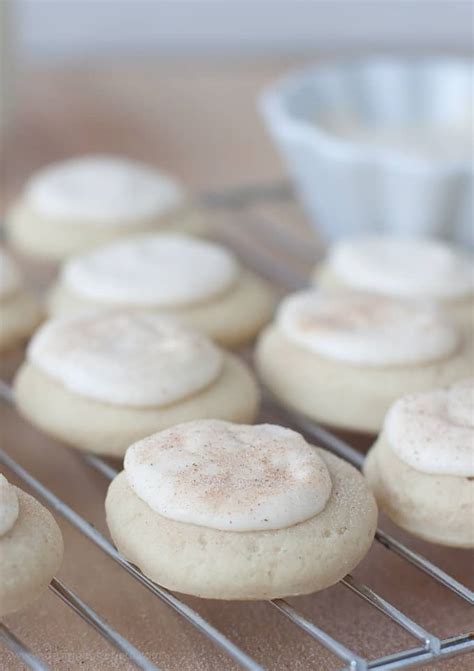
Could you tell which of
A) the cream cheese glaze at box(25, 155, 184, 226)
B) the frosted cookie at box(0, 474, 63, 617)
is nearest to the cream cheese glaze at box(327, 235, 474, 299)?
the cream cheese glaze at box(25, 155, 184, 226)

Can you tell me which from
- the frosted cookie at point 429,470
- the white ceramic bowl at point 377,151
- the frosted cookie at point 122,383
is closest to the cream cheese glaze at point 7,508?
the frosted cookie at point 122,383

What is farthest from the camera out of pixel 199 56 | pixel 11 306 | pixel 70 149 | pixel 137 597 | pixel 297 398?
pixel 199 56

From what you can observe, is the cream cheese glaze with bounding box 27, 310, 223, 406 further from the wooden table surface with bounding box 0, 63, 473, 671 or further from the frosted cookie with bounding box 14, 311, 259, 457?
the wooden table surface with bounding box 0, 63, 473, 671

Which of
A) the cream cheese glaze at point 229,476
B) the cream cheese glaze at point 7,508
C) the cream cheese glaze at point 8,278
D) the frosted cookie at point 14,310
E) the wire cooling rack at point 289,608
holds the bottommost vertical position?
the wire cooling rack at point 289,608

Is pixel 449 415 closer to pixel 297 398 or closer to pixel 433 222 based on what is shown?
pixel 297 398

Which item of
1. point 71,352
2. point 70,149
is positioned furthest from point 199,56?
point 71,352

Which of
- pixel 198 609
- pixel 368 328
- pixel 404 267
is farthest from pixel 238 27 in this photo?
pixel 198 609

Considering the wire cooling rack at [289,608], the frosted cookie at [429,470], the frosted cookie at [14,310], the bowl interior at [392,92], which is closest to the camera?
the wire cooling rack at [289,608]

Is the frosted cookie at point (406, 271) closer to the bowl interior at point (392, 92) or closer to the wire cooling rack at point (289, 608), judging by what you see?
the wire cooling rack at point (289, 608)
